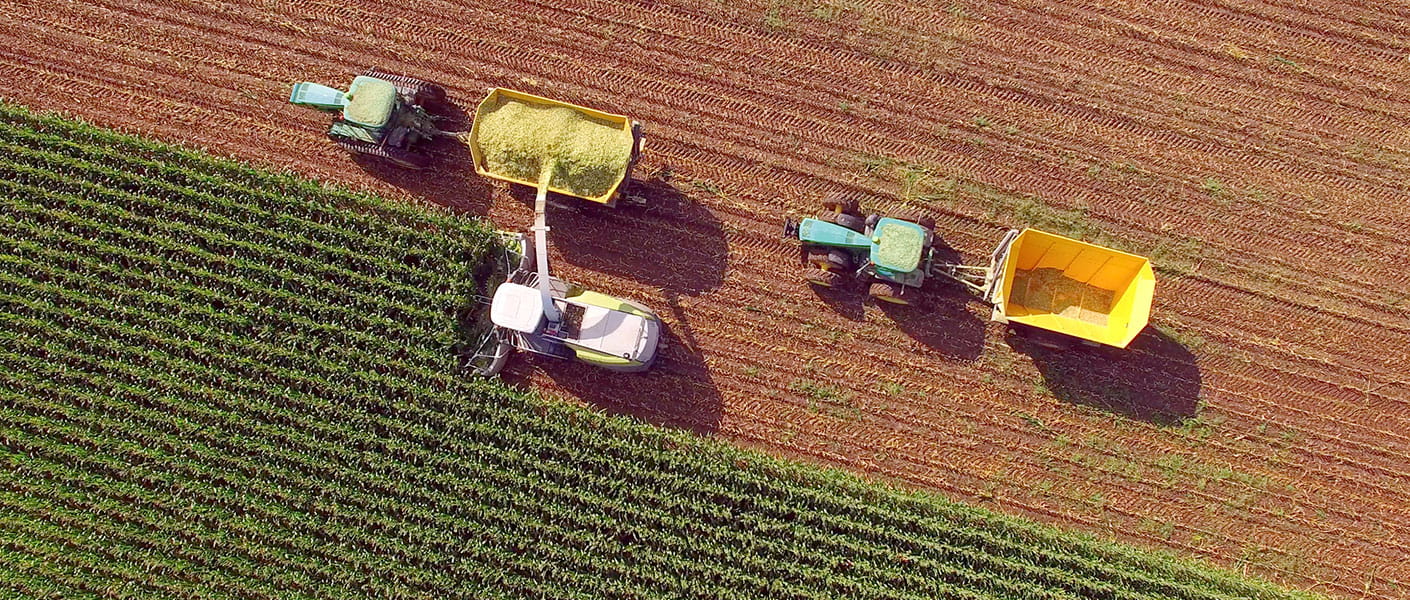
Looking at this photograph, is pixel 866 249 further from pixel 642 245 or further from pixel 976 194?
pixel 642 245

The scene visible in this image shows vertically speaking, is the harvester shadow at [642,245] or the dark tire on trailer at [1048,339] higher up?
the dark tire on trailer at [1048,339]

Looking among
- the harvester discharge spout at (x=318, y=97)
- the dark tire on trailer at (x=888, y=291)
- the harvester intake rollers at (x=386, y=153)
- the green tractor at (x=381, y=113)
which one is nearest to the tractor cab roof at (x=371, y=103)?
the green tractor at (x=381, y=113)

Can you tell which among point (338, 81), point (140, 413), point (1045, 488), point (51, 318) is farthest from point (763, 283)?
point (51, 318)

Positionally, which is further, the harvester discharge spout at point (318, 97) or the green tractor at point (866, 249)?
the harvester discharge spout at point (318, 97)

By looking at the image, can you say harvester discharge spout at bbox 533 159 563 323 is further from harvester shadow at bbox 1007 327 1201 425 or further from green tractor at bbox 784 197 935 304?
harvester shadow at bbox 1007 327 1201 425

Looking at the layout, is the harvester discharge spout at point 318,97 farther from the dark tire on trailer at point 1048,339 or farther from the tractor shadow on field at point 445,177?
the dark tire on trailer at point 1048,339

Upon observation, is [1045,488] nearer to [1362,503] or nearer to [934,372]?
[934,372]
